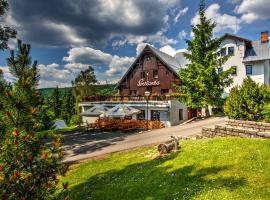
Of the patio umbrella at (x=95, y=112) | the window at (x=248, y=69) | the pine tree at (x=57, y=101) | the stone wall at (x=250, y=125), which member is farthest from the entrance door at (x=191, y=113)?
the pine tree at (x=57, y=101)

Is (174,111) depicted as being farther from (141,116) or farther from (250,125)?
(250,125)

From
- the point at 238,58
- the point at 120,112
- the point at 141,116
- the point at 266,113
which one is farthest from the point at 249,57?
the point at 266,113

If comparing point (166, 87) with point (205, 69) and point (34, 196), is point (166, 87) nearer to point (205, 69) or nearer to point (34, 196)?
point (205, 69)

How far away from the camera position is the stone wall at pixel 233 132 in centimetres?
1361

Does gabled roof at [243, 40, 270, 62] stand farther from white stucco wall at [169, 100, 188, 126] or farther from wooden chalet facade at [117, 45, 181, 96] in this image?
white stucco wall at [169, 100, 188, 126]

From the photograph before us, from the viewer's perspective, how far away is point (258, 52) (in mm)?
38594

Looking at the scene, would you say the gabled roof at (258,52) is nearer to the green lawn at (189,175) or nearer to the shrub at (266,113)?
the shrub at (266,113)

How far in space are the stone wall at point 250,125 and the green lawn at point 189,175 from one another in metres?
1.92

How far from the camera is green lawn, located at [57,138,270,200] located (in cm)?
811

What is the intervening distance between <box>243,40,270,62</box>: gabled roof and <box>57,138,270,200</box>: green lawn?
1153 inches

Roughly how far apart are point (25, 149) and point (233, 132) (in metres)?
13.3

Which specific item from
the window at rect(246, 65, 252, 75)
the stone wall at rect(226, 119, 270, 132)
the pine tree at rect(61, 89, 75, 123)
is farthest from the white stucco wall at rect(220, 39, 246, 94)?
the pine tree at rect(61, 89, 75, 123)

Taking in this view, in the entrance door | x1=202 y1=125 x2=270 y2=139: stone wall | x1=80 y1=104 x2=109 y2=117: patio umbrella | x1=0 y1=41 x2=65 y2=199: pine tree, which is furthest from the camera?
the entrance door

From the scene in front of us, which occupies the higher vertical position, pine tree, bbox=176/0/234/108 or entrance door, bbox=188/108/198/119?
pine tree, bbox=176/0/234/108
